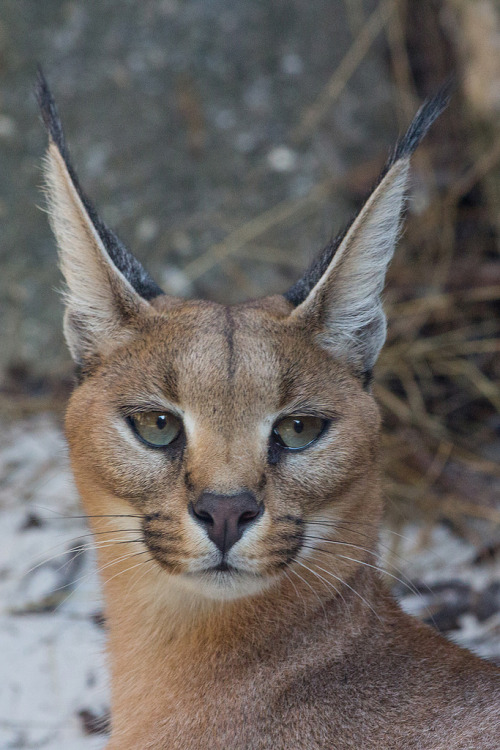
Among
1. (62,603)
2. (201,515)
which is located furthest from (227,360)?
(62,603)

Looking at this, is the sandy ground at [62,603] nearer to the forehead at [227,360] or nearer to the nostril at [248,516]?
the forehead at [227,360]

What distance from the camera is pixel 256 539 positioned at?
Answer: 8.54 ft

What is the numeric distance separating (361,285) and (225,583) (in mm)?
1131

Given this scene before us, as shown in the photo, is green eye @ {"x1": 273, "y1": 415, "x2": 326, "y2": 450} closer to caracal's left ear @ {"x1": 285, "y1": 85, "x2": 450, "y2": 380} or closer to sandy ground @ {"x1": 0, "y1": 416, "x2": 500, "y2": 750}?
caracal's left ear @ {"x1": 285, "y1": 85, "x2": 450, "y2": 380}

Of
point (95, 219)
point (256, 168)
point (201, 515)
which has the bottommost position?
point (201, 515)

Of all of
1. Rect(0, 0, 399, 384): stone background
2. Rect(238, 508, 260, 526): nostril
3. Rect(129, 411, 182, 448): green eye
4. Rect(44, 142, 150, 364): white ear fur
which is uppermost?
Rect(0, 0, 399, 384): stone background

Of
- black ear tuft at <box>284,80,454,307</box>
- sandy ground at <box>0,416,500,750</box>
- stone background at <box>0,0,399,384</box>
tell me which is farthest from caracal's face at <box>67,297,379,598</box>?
stone background at <box>0,0,399,384</box>

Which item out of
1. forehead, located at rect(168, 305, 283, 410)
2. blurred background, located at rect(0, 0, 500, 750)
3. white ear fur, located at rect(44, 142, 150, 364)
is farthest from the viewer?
blurred background, located at rect(0, 0, 500, 750)

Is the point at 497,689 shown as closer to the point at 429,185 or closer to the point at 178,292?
the point at 178,292

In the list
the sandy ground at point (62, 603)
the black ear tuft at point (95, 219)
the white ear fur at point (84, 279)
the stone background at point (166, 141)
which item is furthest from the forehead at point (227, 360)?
the stone background at point (166, 141)

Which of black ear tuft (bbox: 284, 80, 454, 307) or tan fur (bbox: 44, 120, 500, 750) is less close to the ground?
black ear tuft (bbox: 284, 80, 454, 307)

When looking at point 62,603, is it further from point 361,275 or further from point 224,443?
point 361,275

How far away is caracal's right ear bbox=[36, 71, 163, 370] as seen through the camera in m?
2.96

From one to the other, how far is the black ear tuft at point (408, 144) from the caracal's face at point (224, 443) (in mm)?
199
